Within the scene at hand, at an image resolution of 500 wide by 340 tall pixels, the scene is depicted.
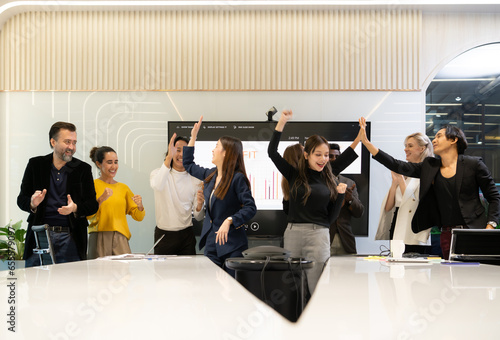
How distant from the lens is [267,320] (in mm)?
973

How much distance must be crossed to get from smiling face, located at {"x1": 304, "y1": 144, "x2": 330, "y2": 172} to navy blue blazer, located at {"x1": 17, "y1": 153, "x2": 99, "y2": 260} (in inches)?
55.5

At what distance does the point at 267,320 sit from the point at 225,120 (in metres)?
4.84

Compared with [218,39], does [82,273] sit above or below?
below

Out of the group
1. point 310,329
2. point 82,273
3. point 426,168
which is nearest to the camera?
point 310,329

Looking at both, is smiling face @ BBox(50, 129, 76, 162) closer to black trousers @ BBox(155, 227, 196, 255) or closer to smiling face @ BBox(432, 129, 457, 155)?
black trousers @ BBox(155, 227, 196, 255)

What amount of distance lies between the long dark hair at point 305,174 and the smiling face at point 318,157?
0.02 meters

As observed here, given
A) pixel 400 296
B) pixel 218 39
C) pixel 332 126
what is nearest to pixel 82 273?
pixel 400 296

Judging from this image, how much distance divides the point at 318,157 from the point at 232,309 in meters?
2.37

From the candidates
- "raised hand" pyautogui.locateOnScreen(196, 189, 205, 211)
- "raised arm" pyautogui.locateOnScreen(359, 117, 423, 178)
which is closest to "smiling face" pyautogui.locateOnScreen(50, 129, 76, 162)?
"raised hand" pyautogui.locateOnScreen(196, 189, 205, 211)

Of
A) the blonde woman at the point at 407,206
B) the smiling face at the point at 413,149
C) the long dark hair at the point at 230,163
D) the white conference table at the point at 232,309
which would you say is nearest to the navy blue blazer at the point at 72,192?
the long dark hair at the point at 230,163

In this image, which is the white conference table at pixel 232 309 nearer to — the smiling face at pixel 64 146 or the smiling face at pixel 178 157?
the smiling face at pixel 64 146

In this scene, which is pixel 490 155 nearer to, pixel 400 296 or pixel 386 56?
pixel 386 56

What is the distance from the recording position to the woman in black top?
3.29 m

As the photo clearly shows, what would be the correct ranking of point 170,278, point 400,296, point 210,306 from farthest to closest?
point 170,278 < point 400,296 < point 210,306
